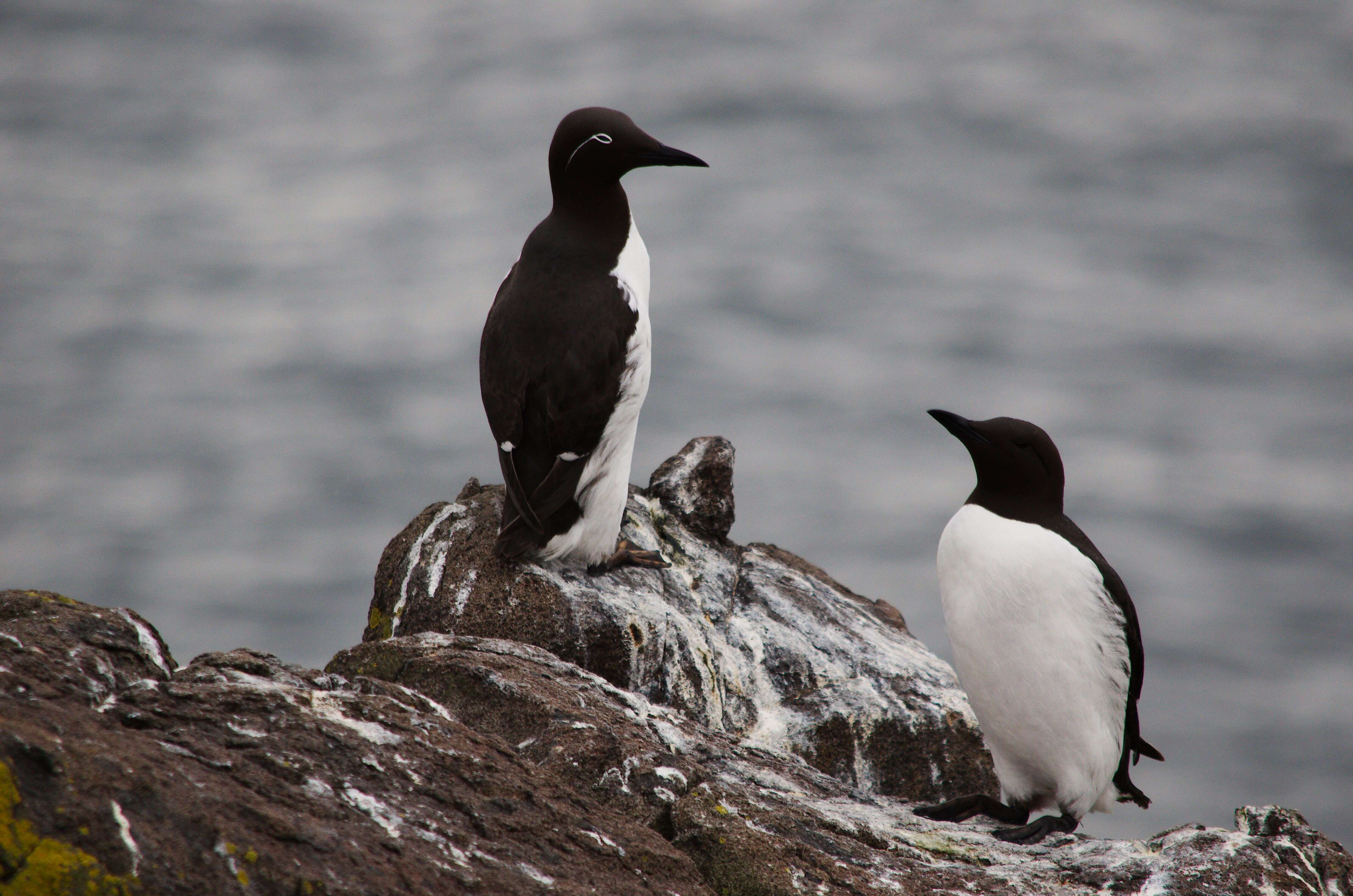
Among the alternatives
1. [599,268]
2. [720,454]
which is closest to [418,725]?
[599,268]

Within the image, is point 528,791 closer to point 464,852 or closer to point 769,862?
point 464,852

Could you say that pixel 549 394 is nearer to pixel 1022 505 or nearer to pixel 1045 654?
pixel 1022 505

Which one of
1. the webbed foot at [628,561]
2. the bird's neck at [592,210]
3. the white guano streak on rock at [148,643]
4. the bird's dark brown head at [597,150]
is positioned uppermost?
the bird's dark brown head at [597,150]

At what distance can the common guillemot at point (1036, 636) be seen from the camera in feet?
14.8

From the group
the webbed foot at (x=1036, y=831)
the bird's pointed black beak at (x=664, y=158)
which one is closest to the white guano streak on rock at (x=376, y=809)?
the webbed foot at (x=1036, y=831)

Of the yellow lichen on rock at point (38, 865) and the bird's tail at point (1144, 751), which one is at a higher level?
the yellow lichen on rock at point (38, 865)

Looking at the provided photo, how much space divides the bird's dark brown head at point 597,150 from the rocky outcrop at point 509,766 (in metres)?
1.70

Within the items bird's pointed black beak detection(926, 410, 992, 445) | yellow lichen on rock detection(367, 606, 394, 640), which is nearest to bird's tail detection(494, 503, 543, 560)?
yellow lichen on rock detection(367, 606, 394, 640)

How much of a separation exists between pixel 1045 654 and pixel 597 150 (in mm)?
3077

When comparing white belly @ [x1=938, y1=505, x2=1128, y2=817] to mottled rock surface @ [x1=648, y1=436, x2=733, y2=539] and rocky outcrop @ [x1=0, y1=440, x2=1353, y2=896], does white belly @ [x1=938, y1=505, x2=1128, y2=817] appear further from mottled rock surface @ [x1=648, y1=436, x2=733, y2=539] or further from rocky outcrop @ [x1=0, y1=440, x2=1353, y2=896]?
mottled rock surface @ [x1=648, y1=436, x2=733, y2=539]

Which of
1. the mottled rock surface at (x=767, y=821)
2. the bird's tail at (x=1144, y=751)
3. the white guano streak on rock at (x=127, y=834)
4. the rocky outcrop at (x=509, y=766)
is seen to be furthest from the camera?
the bird's tail at (x=1144, y=751)

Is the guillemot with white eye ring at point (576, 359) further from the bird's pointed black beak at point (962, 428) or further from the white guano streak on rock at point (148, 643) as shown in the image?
the white guano streak on rock at point (148, 643)

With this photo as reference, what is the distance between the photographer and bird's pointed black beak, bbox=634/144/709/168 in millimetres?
5652

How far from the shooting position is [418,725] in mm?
2904
